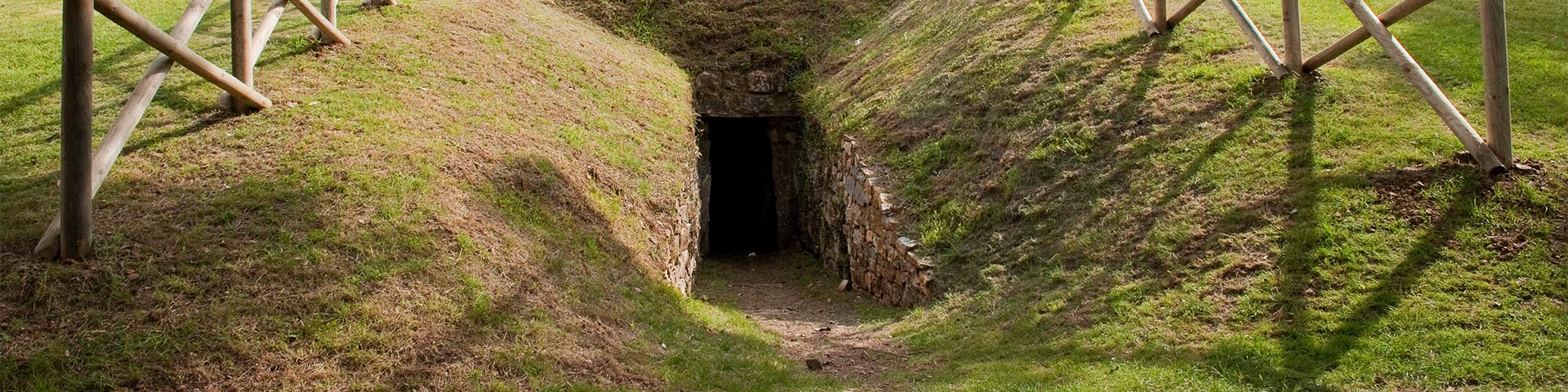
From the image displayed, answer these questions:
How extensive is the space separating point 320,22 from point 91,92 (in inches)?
187

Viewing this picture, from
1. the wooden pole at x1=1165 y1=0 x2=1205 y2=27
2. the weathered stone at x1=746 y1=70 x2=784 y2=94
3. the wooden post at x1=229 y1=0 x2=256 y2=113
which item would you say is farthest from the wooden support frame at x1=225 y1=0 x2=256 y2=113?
the wooden pole at x1=1165 y1=0 x2=1205 y2=27

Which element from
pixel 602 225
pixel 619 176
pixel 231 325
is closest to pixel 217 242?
pixel 231 325

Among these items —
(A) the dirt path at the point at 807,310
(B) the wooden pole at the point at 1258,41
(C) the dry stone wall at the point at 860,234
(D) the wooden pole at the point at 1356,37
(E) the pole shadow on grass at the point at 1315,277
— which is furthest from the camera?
(C) the dry stone wall at the point at 860,234

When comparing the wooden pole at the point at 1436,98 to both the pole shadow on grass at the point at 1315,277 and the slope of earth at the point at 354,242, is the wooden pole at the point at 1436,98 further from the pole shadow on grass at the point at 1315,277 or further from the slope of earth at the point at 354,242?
the slope of earth at the point at 354,242

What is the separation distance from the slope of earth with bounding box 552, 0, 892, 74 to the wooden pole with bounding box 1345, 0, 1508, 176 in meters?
9.97

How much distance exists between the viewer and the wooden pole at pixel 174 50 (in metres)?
7.64

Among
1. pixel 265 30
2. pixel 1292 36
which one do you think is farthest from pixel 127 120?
pixel 1292 36

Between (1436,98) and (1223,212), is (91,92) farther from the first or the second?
(1436,98)

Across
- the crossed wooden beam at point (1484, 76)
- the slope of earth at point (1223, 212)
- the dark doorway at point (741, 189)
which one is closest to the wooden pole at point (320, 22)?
the slope of earth at point (1223, 212)

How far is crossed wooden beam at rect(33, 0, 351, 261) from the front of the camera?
22.1 feet

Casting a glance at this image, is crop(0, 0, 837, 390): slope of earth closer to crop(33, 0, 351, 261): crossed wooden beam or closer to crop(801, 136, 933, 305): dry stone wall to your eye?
crop(33, 0, 351, 261): crossed wooden beam

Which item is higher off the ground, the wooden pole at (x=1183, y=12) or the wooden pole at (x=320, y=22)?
the wooden pole at (x=1183, y=12)

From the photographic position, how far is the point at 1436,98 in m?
8.52

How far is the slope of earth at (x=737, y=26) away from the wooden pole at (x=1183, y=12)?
6695 mm
